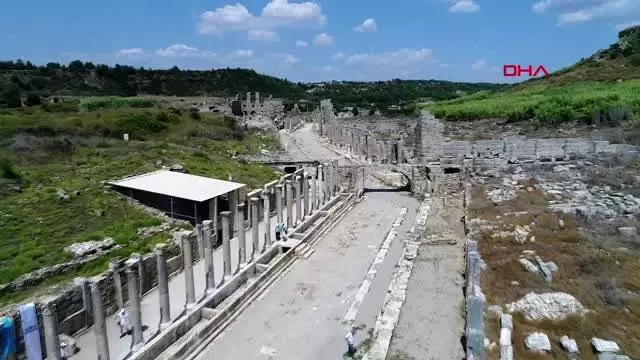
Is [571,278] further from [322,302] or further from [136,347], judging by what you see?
[136,347]

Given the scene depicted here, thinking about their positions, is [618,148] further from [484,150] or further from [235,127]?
[235,127]

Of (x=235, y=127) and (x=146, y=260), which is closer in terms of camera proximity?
(x=146, y=260)

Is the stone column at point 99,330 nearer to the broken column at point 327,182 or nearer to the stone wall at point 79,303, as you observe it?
the stone wall at point 79,303

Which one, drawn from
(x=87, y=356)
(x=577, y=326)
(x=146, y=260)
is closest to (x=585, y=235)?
(x=577, y=326)

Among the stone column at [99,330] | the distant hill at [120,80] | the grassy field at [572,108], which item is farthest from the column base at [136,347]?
the distant hill at [120,80]

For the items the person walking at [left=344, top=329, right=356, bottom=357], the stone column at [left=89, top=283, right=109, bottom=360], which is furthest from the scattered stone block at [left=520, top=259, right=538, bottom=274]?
the stone column at [left=89, top=283, right=109, bottom=360]
